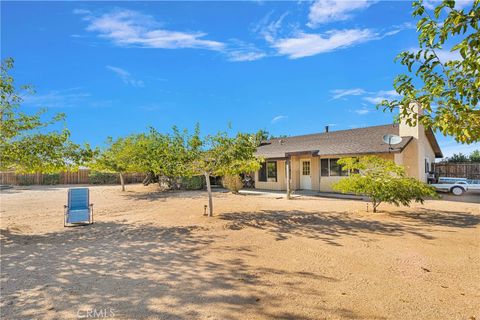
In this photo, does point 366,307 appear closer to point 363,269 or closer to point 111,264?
point 363,269

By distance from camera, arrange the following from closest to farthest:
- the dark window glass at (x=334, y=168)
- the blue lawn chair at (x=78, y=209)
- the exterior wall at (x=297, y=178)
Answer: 1. the blue lawn chair at (x=78, y=209)
2. the dark window glass at (x=334, y=168)
3. the exterior wall at (x=297, y=178)

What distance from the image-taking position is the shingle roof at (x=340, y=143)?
15783 millimetres

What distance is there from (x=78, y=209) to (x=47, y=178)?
2492 cm

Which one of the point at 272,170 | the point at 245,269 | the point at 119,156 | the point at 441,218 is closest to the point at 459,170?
the point at 272,170

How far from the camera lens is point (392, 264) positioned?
5102 mm

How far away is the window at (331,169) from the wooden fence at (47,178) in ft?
76.3

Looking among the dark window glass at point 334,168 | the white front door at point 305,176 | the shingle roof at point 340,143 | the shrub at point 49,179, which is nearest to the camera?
the shingle roof at point 340,143

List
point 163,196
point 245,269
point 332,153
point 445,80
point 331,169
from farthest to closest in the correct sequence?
point 163,196, point 331,169, point 332,153, point 245,269, point 445,80

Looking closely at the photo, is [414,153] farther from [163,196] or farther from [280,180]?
[163,196]

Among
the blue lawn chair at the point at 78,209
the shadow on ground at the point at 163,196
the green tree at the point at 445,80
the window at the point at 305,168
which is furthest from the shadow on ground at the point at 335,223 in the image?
the window at the point at 305,168

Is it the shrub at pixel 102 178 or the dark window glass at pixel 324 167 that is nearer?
the dark window glass at pixel 324 167

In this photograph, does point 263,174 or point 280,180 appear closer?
point 280,180

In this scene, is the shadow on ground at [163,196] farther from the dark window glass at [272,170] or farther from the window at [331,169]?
the window at [331,169]

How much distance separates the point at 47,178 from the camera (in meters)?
29.4
